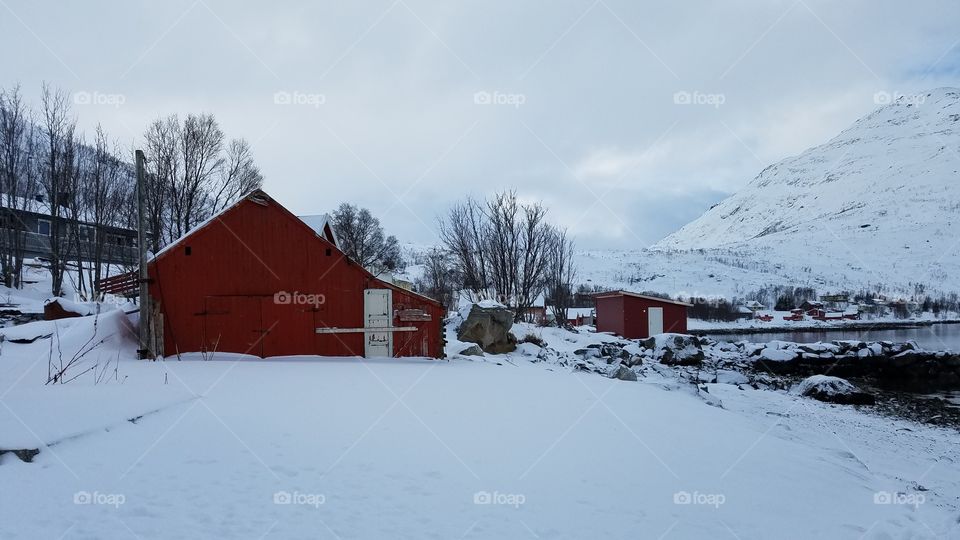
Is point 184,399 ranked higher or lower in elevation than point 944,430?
higher

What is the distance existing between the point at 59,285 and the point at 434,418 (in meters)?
29.7

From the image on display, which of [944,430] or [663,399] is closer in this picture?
[663,399]

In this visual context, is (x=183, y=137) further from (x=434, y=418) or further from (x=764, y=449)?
(x=764, y=449)

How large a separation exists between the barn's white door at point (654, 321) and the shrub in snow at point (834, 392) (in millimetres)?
16506

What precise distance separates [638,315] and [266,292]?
87.2 ft

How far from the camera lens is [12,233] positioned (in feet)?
88.7

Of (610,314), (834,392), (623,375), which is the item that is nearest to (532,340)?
(623,375)

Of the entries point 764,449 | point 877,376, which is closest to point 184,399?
point 764,449

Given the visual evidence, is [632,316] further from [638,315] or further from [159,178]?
[159,178]

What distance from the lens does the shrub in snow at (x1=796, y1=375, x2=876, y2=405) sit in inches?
704

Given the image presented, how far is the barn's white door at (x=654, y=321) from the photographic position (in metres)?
35.4

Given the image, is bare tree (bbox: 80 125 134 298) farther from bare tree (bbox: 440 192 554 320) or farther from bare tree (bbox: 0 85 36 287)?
bare tree (bbox: 440 192 554 320)

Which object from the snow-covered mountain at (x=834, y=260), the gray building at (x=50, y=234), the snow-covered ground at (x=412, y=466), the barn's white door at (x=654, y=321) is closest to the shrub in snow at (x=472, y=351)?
the snow-covered ground at (x=412, y=466)

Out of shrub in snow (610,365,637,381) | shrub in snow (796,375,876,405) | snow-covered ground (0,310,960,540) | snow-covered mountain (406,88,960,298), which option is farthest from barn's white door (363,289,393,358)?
snow-covered mountain (406,88,960,298)
